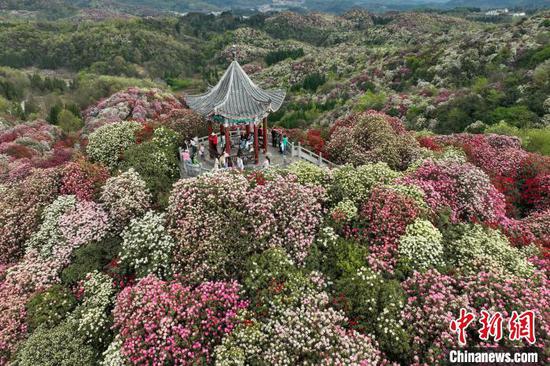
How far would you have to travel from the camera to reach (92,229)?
1677 centimetres

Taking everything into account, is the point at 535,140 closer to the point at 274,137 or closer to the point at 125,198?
the point at 274,137

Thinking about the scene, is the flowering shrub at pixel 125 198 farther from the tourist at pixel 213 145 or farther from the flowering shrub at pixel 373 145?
the flowering shrub at pixel 373 145

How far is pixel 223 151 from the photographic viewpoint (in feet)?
72.7

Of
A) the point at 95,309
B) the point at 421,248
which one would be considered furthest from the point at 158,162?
the point at 421,248

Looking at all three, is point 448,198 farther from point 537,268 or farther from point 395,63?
point 395,63

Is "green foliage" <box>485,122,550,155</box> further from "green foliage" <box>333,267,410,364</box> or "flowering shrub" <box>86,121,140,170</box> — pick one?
→ "flowering shrub" <box>86,121,140,170</box>

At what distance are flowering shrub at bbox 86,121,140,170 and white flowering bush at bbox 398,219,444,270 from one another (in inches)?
A: 675

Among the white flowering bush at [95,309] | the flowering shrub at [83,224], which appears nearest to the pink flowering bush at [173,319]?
the white flowering bush at [95,309]

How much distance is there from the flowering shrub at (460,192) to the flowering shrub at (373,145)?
399 centimetres

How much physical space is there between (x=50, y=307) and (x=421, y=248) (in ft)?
47.2

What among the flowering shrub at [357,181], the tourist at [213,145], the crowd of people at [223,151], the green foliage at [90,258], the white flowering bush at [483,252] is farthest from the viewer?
the tourist at [213,145]

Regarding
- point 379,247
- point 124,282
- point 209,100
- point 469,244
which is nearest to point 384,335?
point 379,247

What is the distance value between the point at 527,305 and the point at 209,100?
17.0 metres

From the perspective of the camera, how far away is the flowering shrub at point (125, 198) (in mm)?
17266
